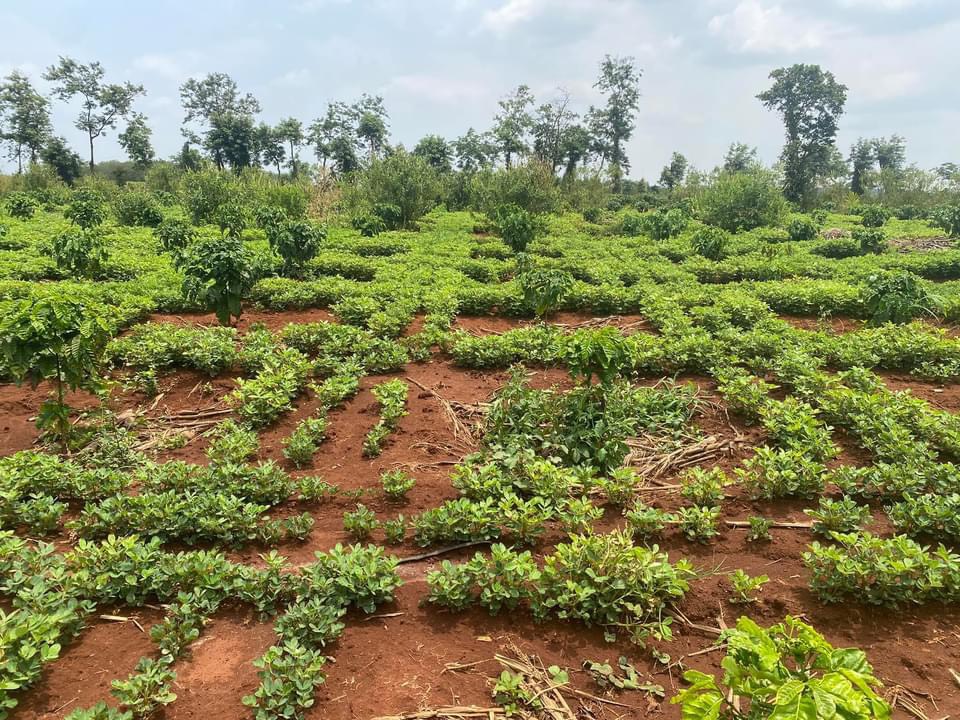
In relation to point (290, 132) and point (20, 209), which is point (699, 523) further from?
point (290, 132)

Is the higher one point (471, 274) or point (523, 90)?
point (523, 90)

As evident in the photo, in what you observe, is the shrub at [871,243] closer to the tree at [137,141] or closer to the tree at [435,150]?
the tree at [435,150]

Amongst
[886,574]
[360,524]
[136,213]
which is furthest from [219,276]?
[136,213]

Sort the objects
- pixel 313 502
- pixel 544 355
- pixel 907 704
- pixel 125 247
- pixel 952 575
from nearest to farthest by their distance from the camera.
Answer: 1. pixel 907 704
2. pixel 952 575
3. pixel 313 502
4. pixel 544 355
5. pixel 125 247

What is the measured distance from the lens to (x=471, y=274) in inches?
549

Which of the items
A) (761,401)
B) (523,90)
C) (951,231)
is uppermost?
(523,90)

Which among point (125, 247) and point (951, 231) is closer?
point (125, 247)

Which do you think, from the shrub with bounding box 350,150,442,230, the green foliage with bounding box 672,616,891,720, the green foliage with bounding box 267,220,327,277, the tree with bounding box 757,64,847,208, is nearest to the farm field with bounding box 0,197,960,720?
the green foliage with bounding box 672,616,891,720

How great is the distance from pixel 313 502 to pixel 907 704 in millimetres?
4119

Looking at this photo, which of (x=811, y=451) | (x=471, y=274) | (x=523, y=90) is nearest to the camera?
(x=811, y=451)

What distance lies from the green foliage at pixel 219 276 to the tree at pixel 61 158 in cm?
4265

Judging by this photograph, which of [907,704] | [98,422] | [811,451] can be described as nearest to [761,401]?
[811,451]

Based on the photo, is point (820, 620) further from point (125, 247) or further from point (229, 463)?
point (125, 247)

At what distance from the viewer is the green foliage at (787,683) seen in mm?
1983
